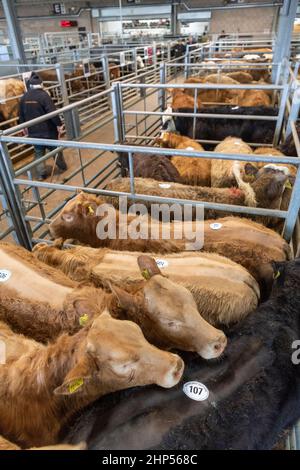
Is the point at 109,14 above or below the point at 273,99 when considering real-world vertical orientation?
above

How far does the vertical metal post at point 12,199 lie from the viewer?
261cm

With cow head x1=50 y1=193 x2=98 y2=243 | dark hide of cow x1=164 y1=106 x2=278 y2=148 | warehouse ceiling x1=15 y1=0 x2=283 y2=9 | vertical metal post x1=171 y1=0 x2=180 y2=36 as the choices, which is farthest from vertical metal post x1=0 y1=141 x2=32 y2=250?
warehouse ceiling x1=15 y1=0 x2=283 y2=9

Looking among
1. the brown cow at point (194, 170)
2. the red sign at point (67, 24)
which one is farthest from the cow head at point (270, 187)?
the red sign at point (67, 24)

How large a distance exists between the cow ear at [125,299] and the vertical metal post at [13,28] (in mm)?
9475

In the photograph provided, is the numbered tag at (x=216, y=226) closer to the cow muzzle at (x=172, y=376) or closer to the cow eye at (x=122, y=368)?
the cow muzzle at (x=172, y=376)

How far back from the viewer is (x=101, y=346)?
58.9 inches

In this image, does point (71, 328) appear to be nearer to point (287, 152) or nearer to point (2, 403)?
point (2, 403)

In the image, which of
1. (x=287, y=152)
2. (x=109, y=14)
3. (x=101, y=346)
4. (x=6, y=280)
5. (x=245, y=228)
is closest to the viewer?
(x=101, y=346)

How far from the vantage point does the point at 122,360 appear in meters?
1.49

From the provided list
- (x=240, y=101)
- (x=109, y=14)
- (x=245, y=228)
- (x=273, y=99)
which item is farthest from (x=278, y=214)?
(x=109, y=14)

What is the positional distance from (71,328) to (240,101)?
602 centimetres

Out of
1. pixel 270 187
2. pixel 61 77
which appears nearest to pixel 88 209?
pixel 270 187

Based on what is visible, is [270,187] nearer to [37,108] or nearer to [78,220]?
[78,220]
